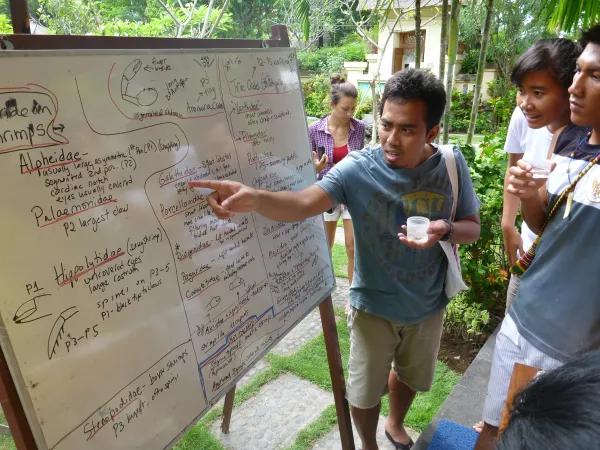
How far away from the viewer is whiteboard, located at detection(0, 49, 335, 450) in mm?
996

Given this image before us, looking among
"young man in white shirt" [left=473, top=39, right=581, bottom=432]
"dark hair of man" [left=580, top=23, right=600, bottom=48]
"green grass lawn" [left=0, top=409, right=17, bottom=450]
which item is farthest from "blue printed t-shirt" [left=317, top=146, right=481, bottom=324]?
"green grass lawn" [left=0, top=409, right=17, bottom=450]

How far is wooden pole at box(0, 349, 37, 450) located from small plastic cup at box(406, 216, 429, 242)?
1333mm

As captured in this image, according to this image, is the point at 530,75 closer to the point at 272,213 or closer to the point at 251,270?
the point at 272,213

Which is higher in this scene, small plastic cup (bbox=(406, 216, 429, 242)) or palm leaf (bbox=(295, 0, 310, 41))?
palm leaf (bbox=(295, 0, 310, 41))

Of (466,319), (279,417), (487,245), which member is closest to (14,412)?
(279,417)

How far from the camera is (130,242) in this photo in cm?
121

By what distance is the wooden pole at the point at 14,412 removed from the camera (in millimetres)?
946

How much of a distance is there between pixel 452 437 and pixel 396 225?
129 cm

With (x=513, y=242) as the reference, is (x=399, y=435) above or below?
below

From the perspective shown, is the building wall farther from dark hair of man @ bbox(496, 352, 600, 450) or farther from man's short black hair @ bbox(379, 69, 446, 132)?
dark hair of man @ bbox(496, 352, 600, 450)

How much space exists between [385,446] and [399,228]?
138 cm

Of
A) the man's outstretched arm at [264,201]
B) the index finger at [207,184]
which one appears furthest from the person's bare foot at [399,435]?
the index finger at [207,184]

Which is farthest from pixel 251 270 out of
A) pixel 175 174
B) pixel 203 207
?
pixel 175 174

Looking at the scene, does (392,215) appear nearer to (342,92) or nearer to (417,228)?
(417,228)
